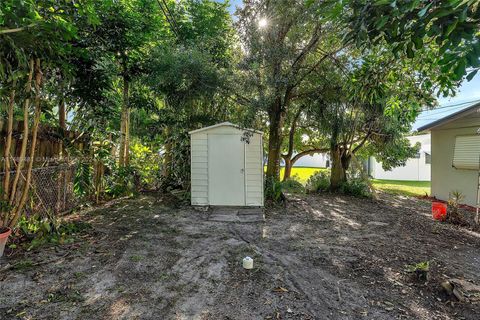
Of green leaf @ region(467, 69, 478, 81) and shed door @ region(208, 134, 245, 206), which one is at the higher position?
green leaf @ region(467, 69, 478, 81)

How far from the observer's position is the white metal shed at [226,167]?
237 inches

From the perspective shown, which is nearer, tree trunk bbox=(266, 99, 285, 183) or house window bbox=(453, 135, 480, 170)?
tree trunk bbox=(266, 99, 285, 183)

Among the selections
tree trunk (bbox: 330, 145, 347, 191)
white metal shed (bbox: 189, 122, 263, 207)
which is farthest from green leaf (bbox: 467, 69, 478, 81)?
tree trunk (bbox: 330, 145, 347, 191)

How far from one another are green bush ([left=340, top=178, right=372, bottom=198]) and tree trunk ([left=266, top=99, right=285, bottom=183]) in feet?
9.62

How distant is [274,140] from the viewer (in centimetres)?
683

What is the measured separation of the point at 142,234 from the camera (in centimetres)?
415

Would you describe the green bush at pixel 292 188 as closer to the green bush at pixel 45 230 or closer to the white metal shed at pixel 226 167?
the white metal shed at pixel 226 167

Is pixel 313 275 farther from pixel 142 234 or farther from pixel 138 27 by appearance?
pixel 138 27

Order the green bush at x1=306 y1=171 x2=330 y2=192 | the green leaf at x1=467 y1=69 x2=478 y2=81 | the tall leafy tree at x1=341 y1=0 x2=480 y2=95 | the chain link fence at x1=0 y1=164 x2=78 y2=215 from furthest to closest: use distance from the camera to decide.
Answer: the green bush at x1=306 y1=171 x2=330 y2=192
the chain link fence at x1=0 y1=164 x2=78 y2=215
the green leaf at x1=467 y1=69 x2=478 y2=81
the tall leafy tree at x1=341 y1=0 x2=480 y2=95

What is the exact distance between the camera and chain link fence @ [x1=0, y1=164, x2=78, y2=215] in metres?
3.93

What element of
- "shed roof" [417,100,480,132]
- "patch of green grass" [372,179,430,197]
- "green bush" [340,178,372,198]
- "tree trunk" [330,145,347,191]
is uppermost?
"shed roof" [417,100,480,132]

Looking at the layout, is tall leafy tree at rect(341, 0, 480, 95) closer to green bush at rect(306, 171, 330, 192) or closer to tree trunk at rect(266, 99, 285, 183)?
tree trunk at rect(266, 99, 285, 183)

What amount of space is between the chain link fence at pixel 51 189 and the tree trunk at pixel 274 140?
428 centimetres

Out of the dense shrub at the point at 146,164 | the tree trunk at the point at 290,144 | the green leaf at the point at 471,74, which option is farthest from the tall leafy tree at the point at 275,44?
the dense shrub at the point at 146,164
